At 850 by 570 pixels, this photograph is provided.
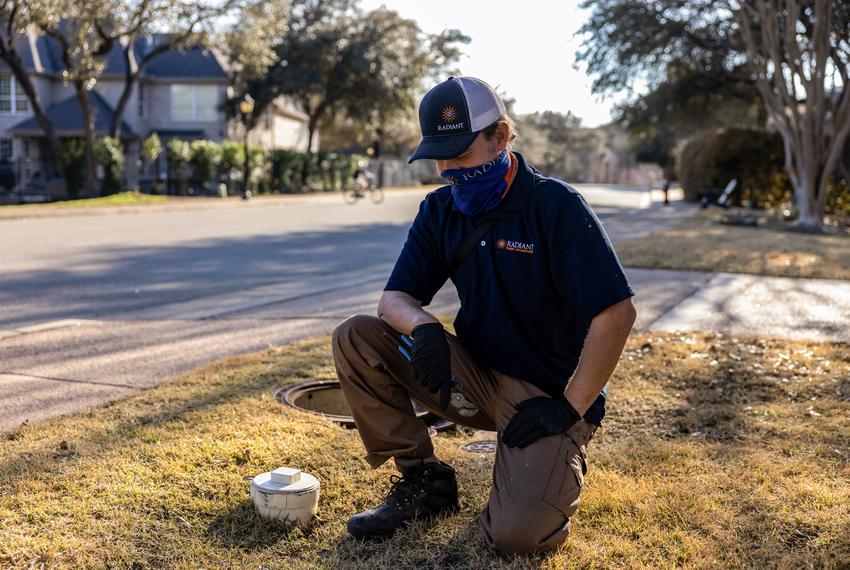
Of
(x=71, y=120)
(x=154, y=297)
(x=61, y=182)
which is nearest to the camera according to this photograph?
(x=154, y=297)

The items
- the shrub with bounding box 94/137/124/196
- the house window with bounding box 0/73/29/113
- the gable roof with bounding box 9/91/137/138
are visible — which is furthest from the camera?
the house window with bounding box 0/73/29/113

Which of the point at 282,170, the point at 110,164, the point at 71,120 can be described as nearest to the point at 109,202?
the point at 110,164

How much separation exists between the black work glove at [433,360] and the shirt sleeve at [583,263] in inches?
17.7

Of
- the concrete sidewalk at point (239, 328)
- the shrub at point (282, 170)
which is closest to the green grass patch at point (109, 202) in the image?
the shrub at point (282, 170)

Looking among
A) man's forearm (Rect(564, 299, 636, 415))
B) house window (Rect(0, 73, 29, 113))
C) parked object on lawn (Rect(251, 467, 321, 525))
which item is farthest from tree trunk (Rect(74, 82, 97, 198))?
man's forearm (Rect(564, 299, 636, 415))

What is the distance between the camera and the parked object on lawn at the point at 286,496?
3.06 metres

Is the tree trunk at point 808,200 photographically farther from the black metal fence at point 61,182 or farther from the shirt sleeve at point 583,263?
the shirt sleeve at point 583,263

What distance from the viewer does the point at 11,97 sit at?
38812mm

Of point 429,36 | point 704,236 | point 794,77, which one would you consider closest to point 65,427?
point 704,236

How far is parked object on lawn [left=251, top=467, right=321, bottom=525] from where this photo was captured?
3.06 meters

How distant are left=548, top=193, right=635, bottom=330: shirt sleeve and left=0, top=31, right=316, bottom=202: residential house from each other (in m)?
35.3

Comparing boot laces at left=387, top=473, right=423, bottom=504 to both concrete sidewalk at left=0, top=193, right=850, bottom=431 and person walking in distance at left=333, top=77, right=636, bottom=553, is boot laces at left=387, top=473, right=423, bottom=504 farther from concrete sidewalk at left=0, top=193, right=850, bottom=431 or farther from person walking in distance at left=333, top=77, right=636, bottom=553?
concrete sidewalk at left=0, top=193, right=850, bottom=431

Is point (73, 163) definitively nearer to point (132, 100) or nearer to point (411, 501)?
point (132, 100)

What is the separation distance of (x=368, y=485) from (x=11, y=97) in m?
40.5
